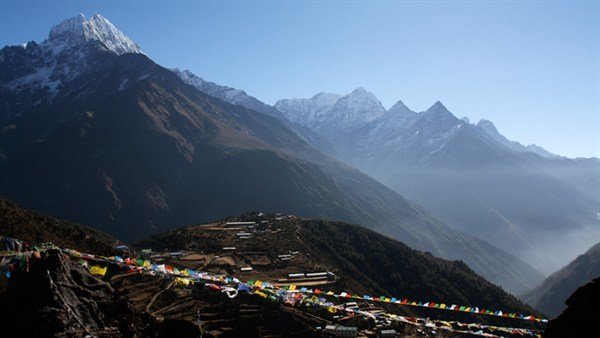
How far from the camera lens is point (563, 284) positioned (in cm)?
18162

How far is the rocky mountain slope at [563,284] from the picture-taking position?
170 meters

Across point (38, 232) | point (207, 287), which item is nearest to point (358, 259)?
point (207, 287)

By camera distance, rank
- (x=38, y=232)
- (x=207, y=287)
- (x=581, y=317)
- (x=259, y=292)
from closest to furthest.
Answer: (x=581, y=317), (x=259, y=292), (x=207, y=287), (x=38, y=232)

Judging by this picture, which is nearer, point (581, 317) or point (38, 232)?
point (581, 317)

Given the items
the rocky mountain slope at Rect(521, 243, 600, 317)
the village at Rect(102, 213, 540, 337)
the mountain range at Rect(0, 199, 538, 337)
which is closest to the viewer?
the mountain range at Rect(0, 199, 538, 337)

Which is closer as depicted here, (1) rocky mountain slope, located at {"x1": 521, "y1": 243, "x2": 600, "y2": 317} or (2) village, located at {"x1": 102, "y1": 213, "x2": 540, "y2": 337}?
(2) village, located at {"x1": 102, "y1": 213, "x2": 540, "y2": 337}

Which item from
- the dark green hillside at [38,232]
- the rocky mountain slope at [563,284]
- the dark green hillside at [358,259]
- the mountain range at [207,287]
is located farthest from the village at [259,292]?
the rocky mountain slope at [563,284]

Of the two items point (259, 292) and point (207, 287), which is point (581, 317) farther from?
point (207, 287)

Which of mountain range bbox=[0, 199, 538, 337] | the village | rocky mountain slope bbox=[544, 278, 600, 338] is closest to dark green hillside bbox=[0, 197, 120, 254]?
mountain range bbox=[0, 199, 538, 337]

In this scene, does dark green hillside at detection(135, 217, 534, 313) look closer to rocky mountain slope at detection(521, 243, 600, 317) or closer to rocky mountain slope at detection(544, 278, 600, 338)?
rocky mountain slope at detection(544, 278, 600, 338)

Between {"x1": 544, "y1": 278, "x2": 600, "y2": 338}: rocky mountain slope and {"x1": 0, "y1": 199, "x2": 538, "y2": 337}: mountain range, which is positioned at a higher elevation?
{"x1": 544, "y1": 278, "x2": 600, "y2": 338}: rocky mountain slope

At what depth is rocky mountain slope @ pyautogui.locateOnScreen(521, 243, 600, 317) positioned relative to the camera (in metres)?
170

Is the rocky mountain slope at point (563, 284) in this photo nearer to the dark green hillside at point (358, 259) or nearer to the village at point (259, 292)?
the dark green hillside at point (358, 259)

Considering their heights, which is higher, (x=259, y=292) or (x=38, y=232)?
(x=38, y=232)
